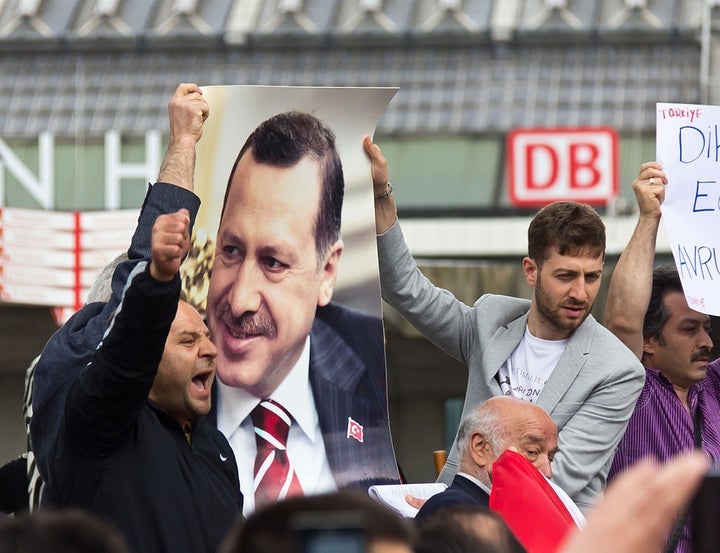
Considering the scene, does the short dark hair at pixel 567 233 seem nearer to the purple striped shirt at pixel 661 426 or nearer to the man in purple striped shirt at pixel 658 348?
the man in purple striped shirt at pixel 658 348

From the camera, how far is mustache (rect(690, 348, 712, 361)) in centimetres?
507

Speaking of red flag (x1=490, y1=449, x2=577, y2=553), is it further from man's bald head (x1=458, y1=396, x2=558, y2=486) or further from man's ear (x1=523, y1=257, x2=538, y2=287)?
man's ear (x1=523, y1=257, x2=538, y2=287)

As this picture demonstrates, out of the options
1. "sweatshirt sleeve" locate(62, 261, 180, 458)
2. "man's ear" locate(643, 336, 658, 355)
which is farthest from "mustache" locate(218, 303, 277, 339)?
"man's ear" locate(643, 336, 658, 355)

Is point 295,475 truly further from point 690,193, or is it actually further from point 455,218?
point 455,218

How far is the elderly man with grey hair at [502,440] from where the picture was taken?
4277mm

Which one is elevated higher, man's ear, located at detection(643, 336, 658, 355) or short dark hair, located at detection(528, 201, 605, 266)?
short dark hair, located at detection(528, 201, 605, 266)

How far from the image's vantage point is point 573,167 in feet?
49.9

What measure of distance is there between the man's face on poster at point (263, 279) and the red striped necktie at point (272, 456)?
6 cm

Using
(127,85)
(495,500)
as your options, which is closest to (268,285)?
(495,500)

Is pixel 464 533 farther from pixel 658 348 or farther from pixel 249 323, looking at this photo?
pixel 658 348

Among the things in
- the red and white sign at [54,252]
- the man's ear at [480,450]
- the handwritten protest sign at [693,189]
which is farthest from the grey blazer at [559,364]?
the red and white sign at [54,252]

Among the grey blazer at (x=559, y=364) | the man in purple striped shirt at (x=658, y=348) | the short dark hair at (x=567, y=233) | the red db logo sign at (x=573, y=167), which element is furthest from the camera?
the red db logo sign at (x=573, y=167)

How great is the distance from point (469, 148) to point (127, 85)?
353 cm

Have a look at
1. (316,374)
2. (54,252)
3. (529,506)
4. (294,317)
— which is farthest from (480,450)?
(54,252)
